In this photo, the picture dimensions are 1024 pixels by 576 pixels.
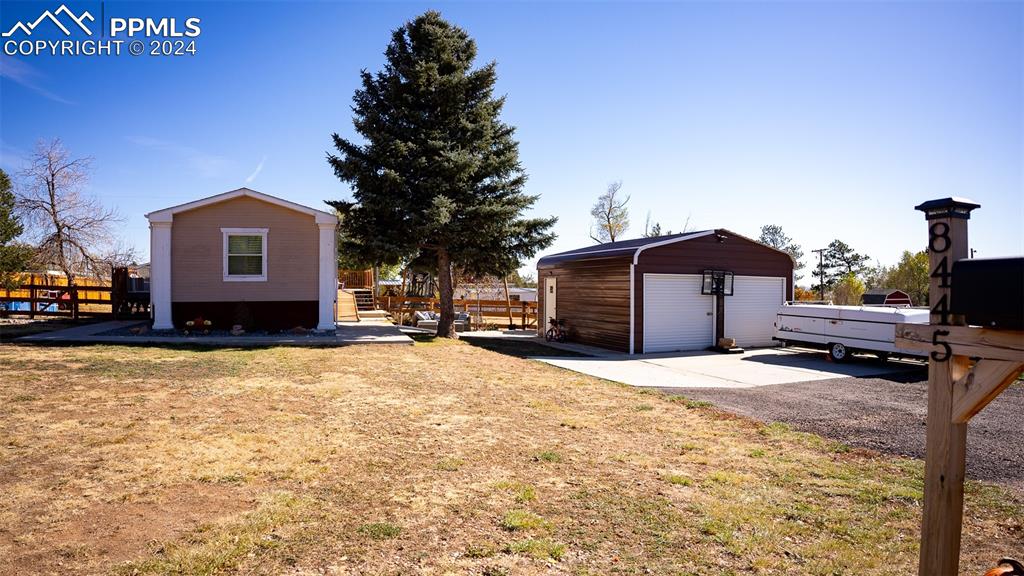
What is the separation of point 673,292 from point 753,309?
3.21m

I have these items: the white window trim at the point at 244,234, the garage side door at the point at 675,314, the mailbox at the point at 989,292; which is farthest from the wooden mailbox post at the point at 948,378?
the white window trim at the point at 244,234

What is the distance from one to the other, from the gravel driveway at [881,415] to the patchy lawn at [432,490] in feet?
1.92

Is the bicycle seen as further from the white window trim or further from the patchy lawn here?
the patchy lawn

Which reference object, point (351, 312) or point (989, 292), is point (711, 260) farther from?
point (989, 292)

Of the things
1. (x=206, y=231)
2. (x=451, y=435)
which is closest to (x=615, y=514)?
(x=451, y=435)

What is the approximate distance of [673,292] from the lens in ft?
50.2

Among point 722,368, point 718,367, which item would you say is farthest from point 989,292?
point 718,367

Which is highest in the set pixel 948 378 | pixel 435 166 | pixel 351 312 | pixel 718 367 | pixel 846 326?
pixel 435 166

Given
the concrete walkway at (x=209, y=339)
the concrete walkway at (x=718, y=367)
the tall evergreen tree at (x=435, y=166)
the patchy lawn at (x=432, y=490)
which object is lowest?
the concrete walkway at (x=718, y=367)

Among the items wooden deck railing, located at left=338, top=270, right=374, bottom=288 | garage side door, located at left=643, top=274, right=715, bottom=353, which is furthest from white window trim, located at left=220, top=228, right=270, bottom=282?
wooden deck railing, located at left=338, top=270, right=374, bottom=288

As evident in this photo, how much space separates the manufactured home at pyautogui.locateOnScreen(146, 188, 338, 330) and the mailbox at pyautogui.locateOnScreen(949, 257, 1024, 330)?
14091 mm

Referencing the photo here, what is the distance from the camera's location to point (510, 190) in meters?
16.2

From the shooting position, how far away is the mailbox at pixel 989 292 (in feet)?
6.86

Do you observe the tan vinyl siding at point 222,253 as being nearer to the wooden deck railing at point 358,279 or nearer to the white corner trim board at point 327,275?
the white corner trim board at point 327,275
